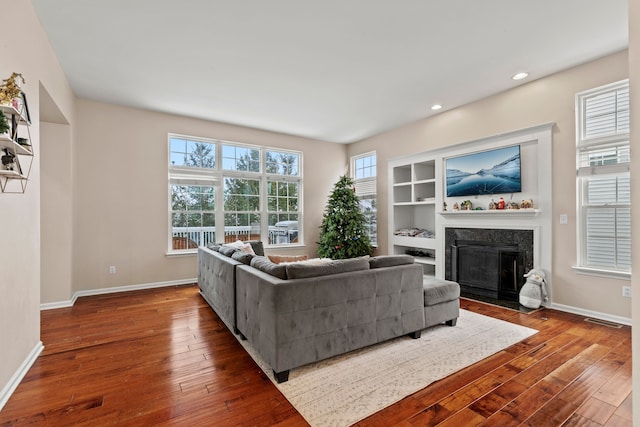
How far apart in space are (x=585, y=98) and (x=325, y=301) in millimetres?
3934

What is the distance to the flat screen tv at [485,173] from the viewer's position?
13.9 feet

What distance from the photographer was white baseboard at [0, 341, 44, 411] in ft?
6.48

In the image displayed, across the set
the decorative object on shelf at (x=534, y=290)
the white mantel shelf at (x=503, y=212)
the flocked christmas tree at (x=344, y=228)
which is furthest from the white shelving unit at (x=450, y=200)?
the flocked christmas tree at (x=344, y=228)

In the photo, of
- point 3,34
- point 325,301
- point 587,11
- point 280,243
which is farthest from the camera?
point 280,243

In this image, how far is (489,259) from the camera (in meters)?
4.39

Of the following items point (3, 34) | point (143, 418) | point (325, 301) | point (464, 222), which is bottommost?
point (143, 418)

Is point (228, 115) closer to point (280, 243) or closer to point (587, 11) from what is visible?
point (280, 243)

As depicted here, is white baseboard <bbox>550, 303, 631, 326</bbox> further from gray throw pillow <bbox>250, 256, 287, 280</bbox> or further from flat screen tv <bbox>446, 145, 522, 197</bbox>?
gray throw pillow <bbox>250, 256, 287, 280</bbox>

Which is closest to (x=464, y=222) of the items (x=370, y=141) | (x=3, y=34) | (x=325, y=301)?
(x=370, y=141)

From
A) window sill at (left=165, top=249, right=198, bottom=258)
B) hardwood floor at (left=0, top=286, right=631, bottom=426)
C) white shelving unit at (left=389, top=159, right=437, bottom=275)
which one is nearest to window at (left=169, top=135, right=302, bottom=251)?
window sill at (left=165, top=249, right=198, bottom=258)

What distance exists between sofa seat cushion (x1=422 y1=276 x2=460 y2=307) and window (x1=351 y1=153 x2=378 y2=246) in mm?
3325

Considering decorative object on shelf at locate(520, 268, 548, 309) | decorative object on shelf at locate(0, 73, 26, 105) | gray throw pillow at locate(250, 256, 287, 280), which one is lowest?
decorative object on shelf at locate(520, 268, 548, 309)

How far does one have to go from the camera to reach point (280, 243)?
6441mm

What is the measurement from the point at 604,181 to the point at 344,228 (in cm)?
394
